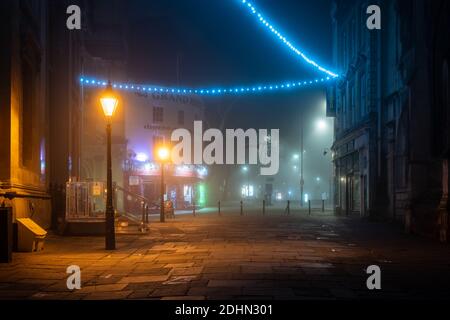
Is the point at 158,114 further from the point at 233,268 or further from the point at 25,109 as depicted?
the point at 233,268

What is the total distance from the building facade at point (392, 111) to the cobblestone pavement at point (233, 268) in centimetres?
299

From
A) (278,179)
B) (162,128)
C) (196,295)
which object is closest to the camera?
(196,295)

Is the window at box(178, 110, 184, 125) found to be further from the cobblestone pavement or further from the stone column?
the stone column

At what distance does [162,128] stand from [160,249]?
105 ft

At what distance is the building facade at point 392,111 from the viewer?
1930cm

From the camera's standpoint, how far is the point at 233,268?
1124 centimetres

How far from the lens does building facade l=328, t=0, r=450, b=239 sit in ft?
63.3

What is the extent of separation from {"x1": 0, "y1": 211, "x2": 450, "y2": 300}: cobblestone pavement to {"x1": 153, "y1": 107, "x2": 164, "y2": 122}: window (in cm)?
2832

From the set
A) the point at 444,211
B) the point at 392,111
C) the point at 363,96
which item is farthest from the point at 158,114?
the point at 444,211

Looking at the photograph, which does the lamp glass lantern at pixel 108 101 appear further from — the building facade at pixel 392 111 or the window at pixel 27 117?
the building facade at pixel 392 111

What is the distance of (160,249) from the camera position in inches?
604

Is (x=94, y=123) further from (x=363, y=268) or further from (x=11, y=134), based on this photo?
(x=363, y=268)

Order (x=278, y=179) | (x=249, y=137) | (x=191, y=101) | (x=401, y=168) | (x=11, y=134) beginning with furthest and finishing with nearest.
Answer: (x=278, y=179) → (x=249, y=137) → (x=191, y=101) → (x=401, y=168) → (x=11, y=134)
